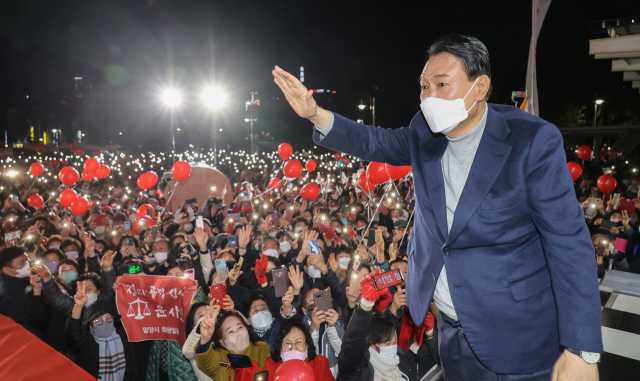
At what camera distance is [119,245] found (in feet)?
21.7

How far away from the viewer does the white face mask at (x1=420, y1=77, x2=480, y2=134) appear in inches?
52.2

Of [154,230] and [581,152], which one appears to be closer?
[154,230]

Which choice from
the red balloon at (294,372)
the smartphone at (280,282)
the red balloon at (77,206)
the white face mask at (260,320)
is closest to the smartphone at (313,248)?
the smartphone at (280,282)

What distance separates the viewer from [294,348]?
3.38 m

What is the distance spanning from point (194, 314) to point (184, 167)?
301 inches

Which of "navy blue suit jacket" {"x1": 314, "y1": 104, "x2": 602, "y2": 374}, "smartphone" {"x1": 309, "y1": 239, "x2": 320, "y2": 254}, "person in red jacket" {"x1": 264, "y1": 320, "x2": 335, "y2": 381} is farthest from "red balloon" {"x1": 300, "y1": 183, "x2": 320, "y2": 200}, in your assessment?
"navy blue suit jacket" {"x1": 314, "y1": 104, "x2": 602, "y2": 374}

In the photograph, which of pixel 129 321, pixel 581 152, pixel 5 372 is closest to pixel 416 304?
pixel 5 372

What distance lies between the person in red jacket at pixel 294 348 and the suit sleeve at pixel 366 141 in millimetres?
2366

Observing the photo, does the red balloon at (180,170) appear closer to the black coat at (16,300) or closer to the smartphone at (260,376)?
the black coat at (16,300)

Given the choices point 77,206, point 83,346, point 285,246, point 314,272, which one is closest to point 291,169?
point 285,246

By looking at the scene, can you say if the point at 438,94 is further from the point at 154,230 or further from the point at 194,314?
the point at 154,230

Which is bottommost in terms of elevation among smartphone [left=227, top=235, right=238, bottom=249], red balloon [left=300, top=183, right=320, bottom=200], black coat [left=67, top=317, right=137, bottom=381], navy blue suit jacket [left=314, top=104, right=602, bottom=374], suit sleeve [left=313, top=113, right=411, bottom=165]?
black coat [left=67, top=317, right=137, bottom=381]

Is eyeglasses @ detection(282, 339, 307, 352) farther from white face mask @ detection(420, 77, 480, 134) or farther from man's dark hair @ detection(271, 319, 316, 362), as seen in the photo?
white face mask @ detection(420, 77, 480, 134)

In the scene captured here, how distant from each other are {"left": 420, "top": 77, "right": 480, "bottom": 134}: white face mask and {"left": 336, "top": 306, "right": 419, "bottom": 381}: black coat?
5.68 feet
